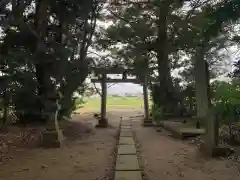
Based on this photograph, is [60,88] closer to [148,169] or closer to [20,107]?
[20,107]

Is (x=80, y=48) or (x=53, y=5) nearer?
(x=53, y=5)

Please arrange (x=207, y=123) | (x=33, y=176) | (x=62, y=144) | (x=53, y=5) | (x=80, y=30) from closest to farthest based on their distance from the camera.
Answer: (x=33, y=176)
(x=207, y=123)
(x=62, y=144)
(x=53, y=5)
(x=80, y=30)

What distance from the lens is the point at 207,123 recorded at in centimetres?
623

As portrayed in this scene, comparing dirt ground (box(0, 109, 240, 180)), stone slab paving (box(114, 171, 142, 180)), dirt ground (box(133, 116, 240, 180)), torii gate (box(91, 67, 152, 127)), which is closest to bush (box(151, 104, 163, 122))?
torii gate (box(91, 67, 152, 127))

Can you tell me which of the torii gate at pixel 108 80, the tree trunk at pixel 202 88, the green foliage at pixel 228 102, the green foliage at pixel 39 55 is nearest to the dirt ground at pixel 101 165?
the tree trunk at pixel 202 88

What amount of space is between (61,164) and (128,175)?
5.32 feet

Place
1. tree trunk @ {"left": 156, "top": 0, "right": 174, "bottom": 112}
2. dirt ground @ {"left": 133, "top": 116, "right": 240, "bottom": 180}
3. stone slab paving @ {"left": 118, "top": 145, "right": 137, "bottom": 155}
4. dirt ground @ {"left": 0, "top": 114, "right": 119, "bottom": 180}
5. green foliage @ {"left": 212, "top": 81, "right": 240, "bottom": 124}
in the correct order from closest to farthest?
dirt ground @ {"left": 133, "top": 116, "right": 240, "bottom": 180}, dirt ground @ {"left": 0, "top": 114, "right": 119, "bottom": 180}, stone slab paving @ {"left": 118, "top": 145, "right": 137, "bottom": 155}, green foliage @ {"left": 212, "top": 81, "right": 240, "bottom": 124}, tree trunk @ {"left": 156, "top": 0, "right": 174, "bottom": 112}

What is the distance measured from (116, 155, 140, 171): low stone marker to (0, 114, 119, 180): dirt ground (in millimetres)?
179

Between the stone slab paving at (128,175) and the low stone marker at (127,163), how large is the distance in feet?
0.55

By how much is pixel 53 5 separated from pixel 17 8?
45.8 inches

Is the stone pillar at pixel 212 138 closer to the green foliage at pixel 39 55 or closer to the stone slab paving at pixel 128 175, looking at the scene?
the stone slab paving at pixel 128 175

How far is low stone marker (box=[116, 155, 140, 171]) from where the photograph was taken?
503 cm

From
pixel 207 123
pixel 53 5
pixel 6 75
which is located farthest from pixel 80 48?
pixel 207 123

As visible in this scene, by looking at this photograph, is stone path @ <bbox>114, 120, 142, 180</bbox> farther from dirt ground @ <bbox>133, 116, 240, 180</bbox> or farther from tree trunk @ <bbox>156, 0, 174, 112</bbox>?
tree trunk @ <bbox>156, 0, 174, 112</bbox>
